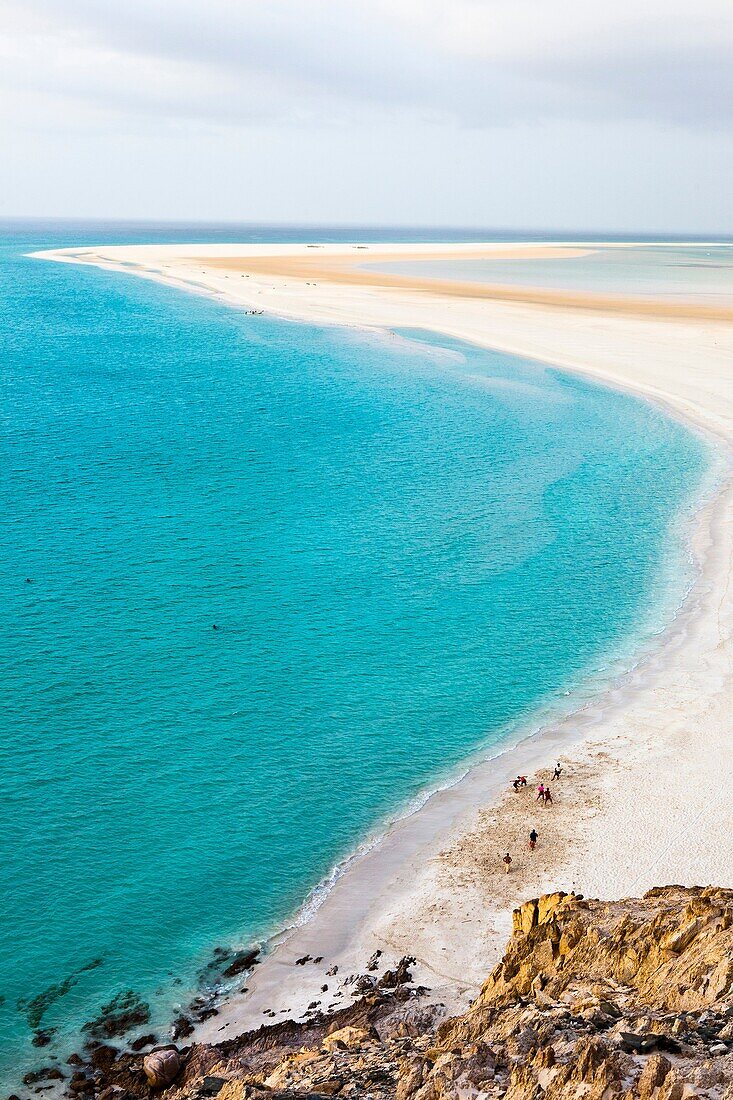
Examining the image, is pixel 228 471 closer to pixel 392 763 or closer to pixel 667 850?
pixel 392 763

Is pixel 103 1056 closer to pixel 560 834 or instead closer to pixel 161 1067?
pixel 161 1067

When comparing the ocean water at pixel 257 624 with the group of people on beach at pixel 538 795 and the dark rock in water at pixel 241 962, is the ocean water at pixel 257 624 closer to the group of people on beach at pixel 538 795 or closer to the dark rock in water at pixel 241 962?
the dark rock in water at pixel 241 962

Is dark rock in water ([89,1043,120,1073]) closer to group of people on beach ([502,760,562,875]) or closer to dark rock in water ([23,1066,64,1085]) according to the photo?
dark rock in water ([23,1066,64,1085])

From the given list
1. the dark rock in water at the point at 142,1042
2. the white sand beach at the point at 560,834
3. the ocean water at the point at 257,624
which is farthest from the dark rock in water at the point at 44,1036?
the white sand beach at the point at 560,834

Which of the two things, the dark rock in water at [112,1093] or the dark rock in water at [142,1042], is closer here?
the dark rock in water at [112,1093]

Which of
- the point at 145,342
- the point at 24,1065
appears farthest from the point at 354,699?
the point at 145,342

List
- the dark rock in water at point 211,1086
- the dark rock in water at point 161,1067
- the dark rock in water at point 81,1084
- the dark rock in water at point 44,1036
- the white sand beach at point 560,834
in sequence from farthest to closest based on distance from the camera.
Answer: the white sand beach at point 560,834 < the dark rock in water at point 44,1036 < the dark rock in water at point 81,1084 < the dark rock in water at point 161,1067 < the dark rock in water at point 211,1086
